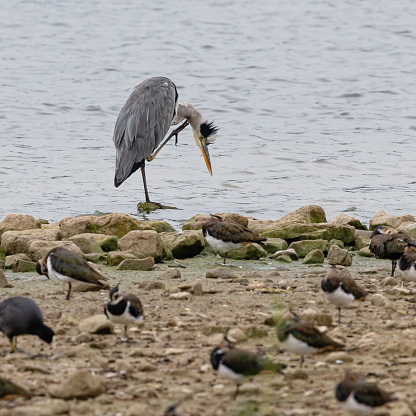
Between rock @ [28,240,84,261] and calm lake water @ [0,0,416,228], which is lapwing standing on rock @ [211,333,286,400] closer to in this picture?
rock @ [28,240,84,261]

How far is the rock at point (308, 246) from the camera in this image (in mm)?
9234

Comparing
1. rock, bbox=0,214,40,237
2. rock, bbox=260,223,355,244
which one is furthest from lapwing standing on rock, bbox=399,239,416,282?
rock, bbox=0,214,40,237

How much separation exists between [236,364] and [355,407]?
2.36ft

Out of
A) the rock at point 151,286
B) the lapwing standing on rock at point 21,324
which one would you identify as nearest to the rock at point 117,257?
the rock at point 151,286

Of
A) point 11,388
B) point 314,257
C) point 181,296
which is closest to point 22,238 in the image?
point 181,296

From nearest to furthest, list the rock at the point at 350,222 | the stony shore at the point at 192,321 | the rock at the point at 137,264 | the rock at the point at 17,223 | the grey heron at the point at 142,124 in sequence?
1. the stony shore at the point at 192,321
2. the rock at the point at 137,264
3. the rock at the point at 17,223
4. the rock at the point at 350,222
5. the grey heron at the point at 142,124

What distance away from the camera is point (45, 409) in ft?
13.9

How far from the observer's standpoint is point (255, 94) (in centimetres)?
2108

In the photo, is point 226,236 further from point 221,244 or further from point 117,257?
point 117,257

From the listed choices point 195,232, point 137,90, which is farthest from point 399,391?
point 137,90

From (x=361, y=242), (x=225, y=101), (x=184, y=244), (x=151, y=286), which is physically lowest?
(x=225, y=101)

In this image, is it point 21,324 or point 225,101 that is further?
point 225,101

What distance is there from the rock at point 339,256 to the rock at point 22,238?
2979 millimetres

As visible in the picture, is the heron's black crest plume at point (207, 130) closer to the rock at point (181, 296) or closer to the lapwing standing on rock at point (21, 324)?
the rock at point (181, 296)
